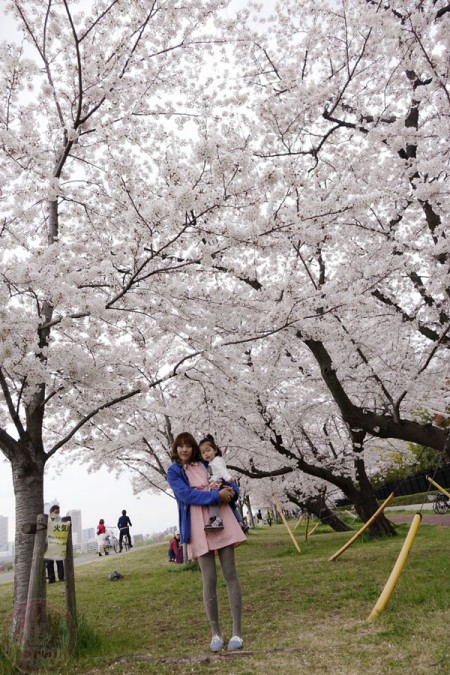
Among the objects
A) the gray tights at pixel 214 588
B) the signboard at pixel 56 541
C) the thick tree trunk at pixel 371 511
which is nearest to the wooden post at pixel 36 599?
the signboard at pixel 56 541

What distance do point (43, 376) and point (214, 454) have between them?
2023 mm

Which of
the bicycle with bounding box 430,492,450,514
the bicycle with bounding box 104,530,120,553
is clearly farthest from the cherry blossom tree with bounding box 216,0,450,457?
the bicycle with bounding box 104,530,120,553

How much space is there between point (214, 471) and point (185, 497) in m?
0.33

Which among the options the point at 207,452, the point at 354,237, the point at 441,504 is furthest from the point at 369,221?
the point at 441,504

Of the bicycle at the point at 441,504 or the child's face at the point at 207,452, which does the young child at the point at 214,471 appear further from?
the bicycle at the point at 441,504

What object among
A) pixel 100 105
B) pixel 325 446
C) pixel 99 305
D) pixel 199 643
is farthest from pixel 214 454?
pixel 325 446

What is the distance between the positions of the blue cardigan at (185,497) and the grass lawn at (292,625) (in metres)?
0.88

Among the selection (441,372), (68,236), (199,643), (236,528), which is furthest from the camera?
(441,372)

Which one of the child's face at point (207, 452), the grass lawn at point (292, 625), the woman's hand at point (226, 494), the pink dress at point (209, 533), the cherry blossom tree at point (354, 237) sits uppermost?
the cherry blossom tree at point (354, 237)

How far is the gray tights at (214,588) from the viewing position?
11.8 feet

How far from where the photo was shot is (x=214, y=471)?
12.5 feet

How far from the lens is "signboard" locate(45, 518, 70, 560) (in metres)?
3.99

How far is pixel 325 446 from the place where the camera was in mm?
15672

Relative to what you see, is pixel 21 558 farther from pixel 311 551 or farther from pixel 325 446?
pixel 325 446
